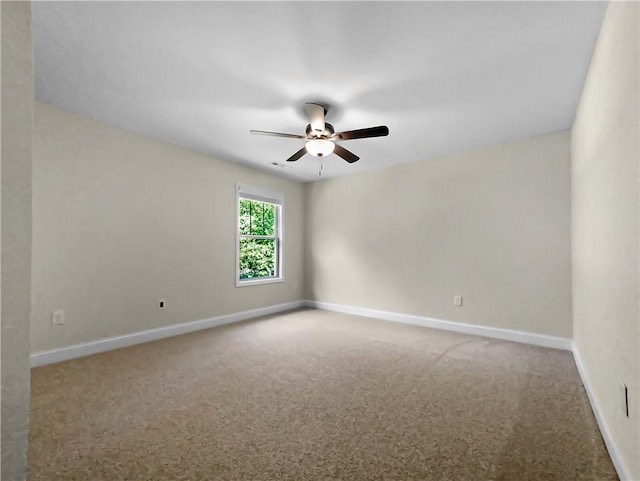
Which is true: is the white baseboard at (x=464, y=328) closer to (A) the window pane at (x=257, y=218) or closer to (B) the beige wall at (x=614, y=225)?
(B) the beige wall at (x=614, y=225)

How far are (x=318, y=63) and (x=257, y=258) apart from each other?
3456 millimetres

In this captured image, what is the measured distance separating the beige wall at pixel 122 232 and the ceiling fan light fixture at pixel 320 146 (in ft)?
6.32

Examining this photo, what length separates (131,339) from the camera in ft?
11.4

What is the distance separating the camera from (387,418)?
1.99 meters

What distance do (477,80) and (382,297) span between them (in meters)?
3.24

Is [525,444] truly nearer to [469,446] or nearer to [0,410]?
[469,446]

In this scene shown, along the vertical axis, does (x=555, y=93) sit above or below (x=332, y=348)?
above

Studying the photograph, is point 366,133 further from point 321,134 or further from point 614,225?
point 614,225

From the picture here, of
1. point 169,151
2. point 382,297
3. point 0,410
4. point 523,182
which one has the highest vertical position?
point 169,151

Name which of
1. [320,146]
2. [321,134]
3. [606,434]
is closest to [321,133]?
[321,134]

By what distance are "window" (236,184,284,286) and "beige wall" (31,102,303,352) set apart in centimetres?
21

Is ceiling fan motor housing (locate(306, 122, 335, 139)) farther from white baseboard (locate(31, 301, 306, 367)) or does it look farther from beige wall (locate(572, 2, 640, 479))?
white baseboard (locate(31, 301, 306, 367))

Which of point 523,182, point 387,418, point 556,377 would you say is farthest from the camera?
point 523,182

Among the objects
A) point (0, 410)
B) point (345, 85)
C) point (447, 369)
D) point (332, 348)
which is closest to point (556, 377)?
point (447, 369)
